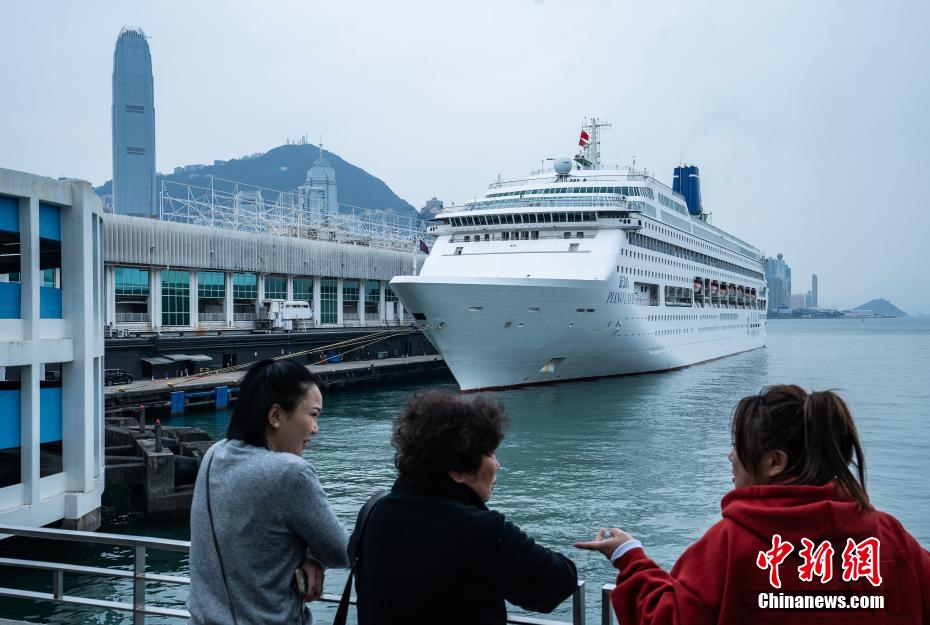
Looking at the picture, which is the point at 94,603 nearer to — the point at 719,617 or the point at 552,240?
the point at 719,617

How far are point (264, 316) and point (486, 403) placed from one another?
43.0 m

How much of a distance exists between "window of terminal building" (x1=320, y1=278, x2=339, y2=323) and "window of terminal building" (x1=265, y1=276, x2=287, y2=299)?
2899 mm

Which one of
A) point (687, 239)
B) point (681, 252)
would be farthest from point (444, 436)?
point (687, 239)

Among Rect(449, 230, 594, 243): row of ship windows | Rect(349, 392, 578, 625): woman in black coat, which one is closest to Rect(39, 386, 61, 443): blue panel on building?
Rect(349, 392, 578, 625): woman in black coat

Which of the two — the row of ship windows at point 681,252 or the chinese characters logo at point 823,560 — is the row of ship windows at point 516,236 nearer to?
the row of ship windows at point 681,252

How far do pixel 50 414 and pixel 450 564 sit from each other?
30.0 feet

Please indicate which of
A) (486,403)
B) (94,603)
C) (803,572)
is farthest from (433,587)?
(94,603)

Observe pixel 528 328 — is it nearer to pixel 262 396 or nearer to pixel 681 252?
pixel 681 252

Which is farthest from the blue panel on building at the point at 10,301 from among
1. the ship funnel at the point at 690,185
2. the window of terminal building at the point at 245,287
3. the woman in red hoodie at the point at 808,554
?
the ship funnel at the point at 690,185

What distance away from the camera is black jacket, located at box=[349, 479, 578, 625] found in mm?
2158

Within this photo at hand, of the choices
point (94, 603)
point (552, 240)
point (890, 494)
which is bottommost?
point (890, 494)

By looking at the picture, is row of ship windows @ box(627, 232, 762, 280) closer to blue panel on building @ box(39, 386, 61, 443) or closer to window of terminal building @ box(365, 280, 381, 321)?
window of terminal building @ box(365, 280, 381, 321)

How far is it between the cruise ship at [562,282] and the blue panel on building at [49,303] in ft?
56.8

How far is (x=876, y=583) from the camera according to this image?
199 cm
